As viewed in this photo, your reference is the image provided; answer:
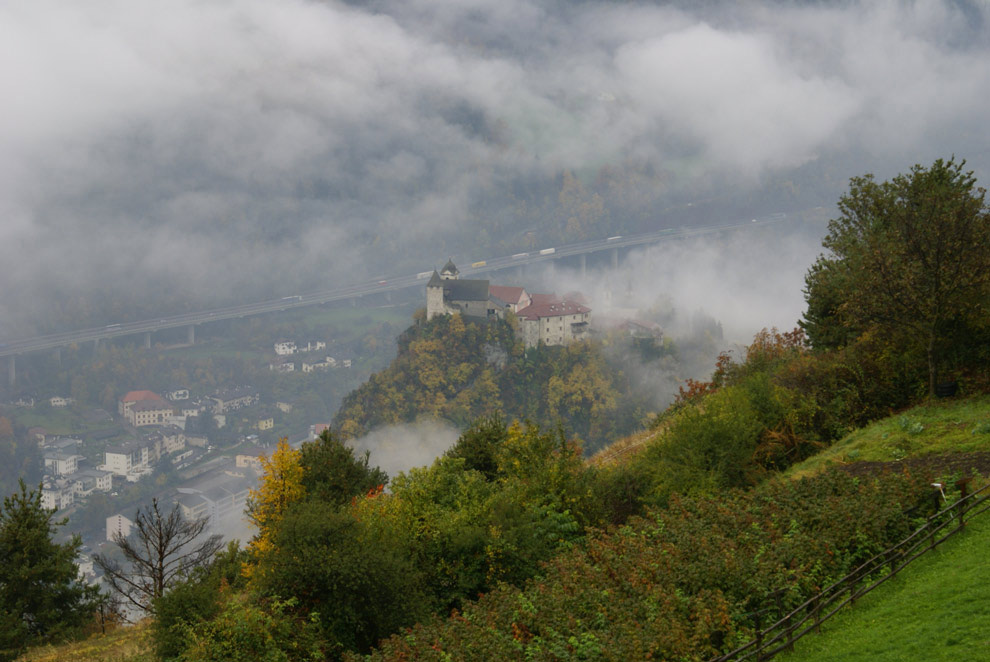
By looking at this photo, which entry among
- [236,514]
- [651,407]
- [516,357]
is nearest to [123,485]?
[236,514]

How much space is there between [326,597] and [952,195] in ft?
53.3

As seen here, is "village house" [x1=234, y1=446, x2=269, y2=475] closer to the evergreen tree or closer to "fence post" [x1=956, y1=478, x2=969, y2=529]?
the evergreen tree

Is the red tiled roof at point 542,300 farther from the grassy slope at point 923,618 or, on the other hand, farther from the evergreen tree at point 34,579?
the grassy slope at point 923,618

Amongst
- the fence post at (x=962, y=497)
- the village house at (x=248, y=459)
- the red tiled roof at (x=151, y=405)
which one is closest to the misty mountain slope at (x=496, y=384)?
the village house at (x=248, y=459)

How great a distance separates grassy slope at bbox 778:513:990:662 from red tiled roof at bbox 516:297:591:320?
9394cm

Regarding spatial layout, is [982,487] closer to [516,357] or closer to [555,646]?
[555,646]

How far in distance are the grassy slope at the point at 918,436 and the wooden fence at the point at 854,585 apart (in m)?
3.39

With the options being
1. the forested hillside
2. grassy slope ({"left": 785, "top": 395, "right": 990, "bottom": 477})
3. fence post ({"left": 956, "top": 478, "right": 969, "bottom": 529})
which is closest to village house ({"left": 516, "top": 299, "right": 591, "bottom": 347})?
the forested hillside

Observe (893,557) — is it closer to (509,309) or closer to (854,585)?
(854,585)

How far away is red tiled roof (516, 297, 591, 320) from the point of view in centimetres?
10475

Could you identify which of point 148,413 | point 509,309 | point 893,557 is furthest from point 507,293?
point 148,413

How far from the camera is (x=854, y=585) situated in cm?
1009

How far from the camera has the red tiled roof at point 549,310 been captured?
104750mm

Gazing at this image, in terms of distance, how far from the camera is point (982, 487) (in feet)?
38.5
